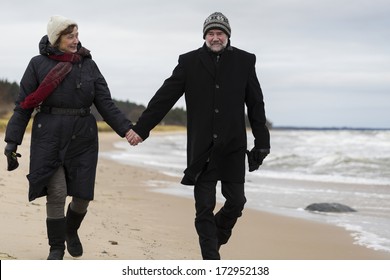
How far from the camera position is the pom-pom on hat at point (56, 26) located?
15.1ft

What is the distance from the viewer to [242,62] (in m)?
4.84

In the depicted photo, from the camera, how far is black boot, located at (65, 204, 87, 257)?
510cm

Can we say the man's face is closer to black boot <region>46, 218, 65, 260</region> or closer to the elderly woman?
the elderly woman

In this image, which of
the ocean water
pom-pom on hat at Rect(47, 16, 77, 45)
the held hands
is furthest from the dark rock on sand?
pom-pom on hat at Rect(47, 16, 77, 45)

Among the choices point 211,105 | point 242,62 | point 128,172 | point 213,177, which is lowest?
point 128,172

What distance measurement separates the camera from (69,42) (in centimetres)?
468

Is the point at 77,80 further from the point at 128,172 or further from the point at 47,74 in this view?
the point at 128,172

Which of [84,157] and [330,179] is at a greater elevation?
[84,157]

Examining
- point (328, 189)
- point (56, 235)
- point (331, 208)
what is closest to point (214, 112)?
point (56, 235)

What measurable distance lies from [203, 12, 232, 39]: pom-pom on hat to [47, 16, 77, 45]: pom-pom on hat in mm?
932

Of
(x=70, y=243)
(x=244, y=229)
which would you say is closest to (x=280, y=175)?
(x=244, y=229)

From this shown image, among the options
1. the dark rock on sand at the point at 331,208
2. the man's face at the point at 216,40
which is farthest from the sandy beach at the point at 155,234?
the man's face at the point at 216,40

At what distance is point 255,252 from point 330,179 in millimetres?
9335

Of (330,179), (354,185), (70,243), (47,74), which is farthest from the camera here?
(330,179)
